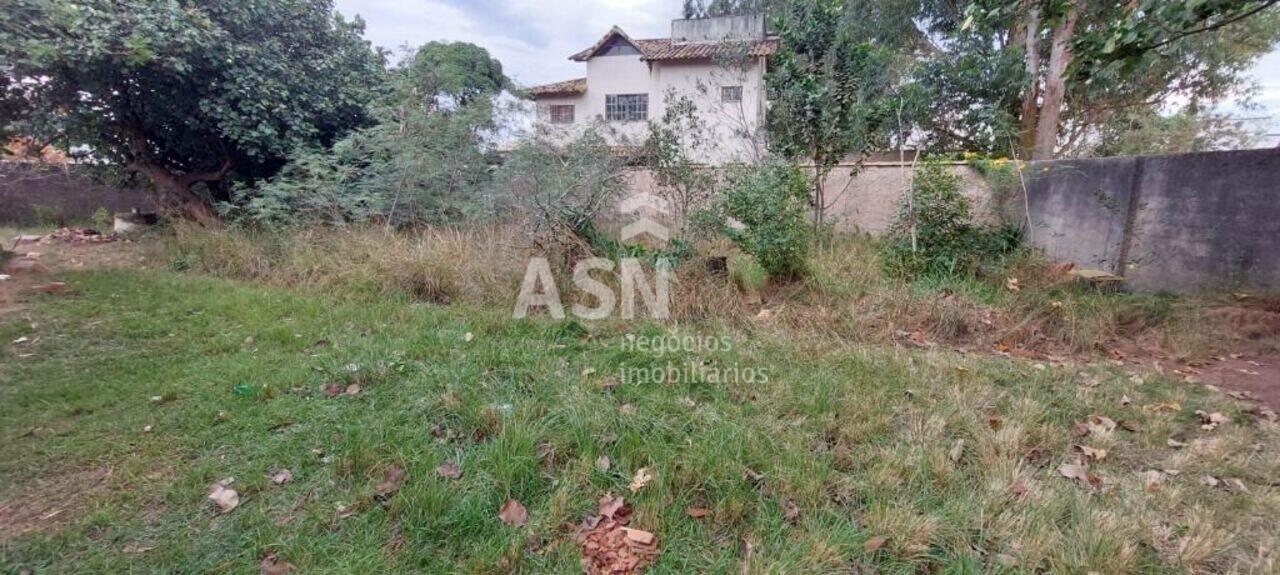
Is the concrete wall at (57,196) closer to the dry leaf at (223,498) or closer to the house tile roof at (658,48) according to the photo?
the dry leaf at (223,498)

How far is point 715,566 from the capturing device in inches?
71.4

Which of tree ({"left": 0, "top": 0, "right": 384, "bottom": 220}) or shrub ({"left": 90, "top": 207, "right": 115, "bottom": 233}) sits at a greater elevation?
tree ({"left": 0, "top": 0, "right": 384, "bottom": 220})

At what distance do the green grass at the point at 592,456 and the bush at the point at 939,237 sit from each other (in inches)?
73.1

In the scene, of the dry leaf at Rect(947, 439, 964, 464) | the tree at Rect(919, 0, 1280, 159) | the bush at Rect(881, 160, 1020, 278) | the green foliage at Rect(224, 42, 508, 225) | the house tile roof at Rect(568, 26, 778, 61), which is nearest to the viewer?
the dry leaf at Rect(947, 439, 964, 464)

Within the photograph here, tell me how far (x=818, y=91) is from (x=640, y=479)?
16.4ft

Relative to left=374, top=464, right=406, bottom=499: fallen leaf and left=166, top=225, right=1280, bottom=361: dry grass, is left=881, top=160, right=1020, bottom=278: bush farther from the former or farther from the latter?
left=374, top=464, right=406, bottom=499: fallen leaf

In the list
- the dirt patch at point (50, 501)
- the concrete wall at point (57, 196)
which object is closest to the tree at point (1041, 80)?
the dirt patch at point (50, 501)

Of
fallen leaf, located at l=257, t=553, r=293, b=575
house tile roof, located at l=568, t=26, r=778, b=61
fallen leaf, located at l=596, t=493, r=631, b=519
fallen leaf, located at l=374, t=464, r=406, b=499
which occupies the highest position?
house tile roof, located at l=568, t=26, r=778, b=61

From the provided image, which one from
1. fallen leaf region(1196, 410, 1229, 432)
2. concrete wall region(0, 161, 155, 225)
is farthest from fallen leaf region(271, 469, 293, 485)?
concrete wall region(0, 161, 155, 225)

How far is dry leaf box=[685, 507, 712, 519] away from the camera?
2.04 metres

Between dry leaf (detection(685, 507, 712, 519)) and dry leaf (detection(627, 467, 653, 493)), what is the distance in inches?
8.3

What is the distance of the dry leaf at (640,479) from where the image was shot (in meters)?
2.17

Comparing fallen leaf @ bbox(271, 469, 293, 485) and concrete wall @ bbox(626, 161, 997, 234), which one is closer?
fallen leaf @ bbox(271, 469, 293, 485)

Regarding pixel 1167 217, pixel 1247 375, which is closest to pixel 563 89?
pixel 1167 217
